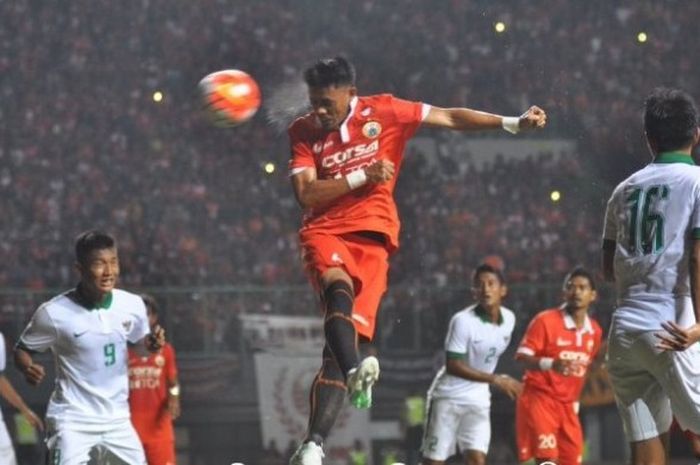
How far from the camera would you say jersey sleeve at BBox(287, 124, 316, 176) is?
7.02m

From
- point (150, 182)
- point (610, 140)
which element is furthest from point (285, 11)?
point (610, 140)

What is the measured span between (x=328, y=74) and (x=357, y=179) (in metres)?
0.53

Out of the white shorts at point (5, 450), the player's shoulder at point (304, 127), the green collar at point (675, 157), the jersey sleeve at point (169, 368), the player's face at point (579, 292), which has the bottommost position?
the white shorts at point (5, 450)

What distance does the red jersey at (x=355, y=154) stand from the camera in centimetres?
702

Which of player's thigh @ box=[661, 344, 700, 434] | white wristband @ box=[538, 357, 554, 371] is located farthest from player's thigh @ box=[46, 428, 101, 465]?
white wristband @ box=[538, 357, 554, 371]

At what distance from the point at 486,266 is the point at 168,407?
266cm

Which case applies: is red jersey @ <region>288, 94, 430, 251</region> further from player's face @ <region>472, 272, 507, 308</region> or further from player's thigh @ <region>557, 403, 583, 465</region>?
player's thigh @ <region>557, 403, 583, 465</region>

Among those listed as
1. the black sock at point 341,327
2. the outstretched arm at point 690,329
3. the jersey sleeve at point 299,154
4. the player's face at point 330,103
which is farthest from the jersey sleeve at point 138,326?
the outstretched arm at point 690,329

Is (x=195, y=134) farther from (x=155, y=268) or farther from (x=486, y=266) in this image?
(x=486, y=266)

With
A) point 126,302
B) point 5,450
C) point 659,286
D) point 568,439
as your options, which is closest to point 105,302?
point 126,302

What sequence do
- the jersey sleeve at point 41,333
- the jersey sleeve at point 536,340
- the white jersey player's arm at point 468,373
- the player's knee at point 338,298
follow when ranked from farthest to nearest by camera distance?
1. the jersey sleeve at point 536,340
2. the white jersey player's arm at point 468,373
3. the jersey sleeve at point 41,333
4. the player's knee at point 338,298

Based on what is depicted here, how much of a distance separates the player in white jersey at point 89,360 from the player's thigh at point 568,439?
4432 mm

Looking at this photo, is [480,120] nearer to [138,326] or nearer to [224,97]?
[224,97]

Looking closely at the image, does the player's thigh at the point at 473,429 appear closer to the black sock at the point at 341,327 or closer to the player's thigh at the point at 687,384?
the black sock at the point at 341,327
